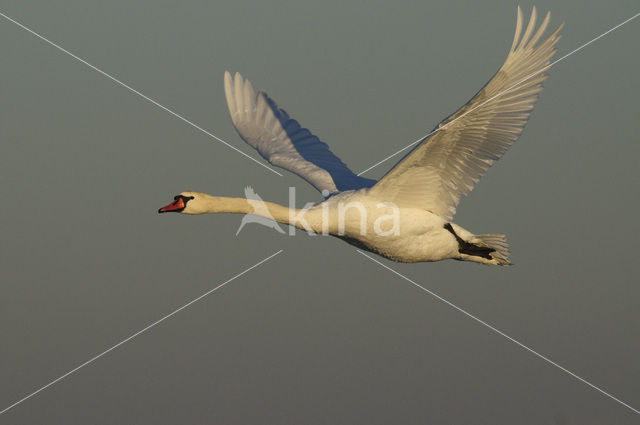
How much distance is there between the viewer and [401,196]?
1491cm

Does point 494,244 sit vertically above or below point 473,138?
below

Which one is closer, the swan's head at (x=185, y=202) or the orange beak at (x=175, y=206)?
the orange beak at (x=175, y=206)

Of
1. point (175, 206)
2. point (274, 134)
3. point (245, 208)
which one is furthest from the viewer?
point (274, 134)

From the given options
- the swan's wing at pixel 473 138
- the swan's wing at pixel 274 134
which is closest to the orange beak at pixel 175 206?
the swan's wing at pixel 473 138

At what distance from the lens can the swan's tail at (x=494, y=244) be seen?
52.1 ft

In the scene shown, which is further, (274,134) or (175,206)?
(274,134)

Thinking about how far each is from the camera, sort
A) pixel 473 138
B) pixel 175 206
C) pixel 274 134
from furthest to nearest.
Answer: pixel 274 134
pixel 175 206
pixel 473 138

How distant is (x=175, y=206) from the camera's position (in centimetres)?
1466

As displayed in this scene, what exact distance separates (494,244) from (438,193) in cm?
157

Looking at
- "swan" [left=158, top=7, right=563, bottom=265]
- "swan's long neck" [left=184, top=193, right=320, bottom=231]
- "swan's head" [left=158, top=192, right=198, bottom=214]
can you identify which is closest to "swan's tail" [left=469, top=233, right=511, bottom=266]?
"swan" [left=158, top=7, right=563, bottom=265]

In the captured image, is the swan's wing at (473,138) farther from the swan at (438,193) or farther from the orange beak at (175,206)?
the orange beak at (175,206)

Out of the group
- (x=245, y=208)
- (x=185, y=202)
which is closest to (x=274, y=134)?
(x=245, y=208)

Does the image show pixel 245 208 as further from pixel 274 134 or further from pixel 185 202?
pixel 274 134

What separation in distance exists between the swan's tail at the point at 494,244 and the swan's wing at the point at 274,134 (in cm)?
333
